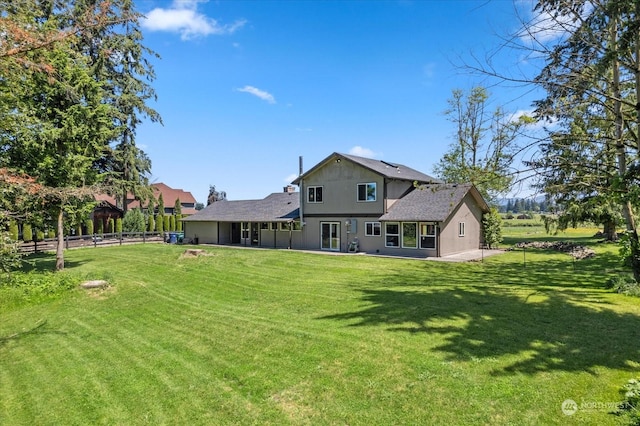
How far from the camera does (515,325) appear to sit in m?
7.55

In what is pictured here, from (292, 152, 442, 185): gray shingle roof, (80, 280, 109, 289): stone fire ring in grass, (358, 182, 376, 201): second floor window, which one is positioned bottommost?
(80, 280, 109, 289): stone fire ring in grass

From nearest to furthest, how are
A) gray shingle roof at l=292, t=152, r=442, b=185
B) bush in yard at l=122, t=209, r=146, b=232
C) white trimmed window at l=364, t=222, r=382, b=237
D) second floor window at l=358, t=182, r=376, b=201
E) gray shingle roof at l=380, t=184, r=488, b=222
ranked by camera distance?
gray shingle roof at l=380, t=184, r=488, b=222
gray shingle roof at l=292, t=152, r=442, b=185
white trimmed window at l=364, t=222, r=382, b=237
second floor window at l=358, t=182, r=376, b=201
bush in yard at l=122, t=209, r=146, b=232

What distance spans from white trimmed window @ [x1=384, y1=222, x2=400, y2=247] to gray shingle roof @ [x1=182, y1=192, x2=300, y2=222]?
702cm

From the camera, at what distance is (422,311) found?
875 cm

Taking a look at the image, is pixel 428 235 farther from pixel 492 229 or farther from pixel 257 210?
pixel 257 210

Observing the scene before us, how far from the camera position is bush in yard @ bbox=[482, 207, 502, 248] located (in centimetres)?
2528

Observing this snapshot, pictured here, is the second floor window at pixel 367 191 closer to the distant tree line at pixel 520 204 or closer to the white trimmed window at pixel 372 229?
the white trimmed window at pixel 372 229

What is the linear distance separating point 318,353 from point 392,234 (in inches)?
657

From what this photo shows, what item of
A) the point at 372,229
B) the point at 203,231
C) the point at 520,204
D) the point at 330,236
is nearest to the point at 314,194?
the point at 330,236

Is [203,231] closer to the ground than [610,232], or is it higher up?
higher up

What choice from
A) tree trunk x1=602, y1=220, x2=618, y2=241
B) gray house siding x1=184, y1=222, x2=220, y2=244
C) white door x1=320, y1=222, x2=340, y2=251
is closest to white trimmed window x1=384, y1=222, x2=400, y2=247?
white door x1=320, y1=222, x2=340, y2=251

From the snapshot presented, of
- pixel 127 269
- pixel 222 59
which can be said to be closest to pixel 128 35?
pixel 222 59

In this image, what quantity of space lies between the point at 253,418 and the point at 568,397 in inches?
160

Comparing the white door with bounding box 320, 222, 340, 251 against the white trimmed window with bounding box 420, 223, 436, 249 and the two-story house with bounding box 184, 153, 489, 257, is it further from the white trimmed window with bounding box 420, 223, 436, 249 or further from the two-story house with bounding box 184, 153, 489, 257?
the white trimmed window with bounding box 420, 223, 436, 249
